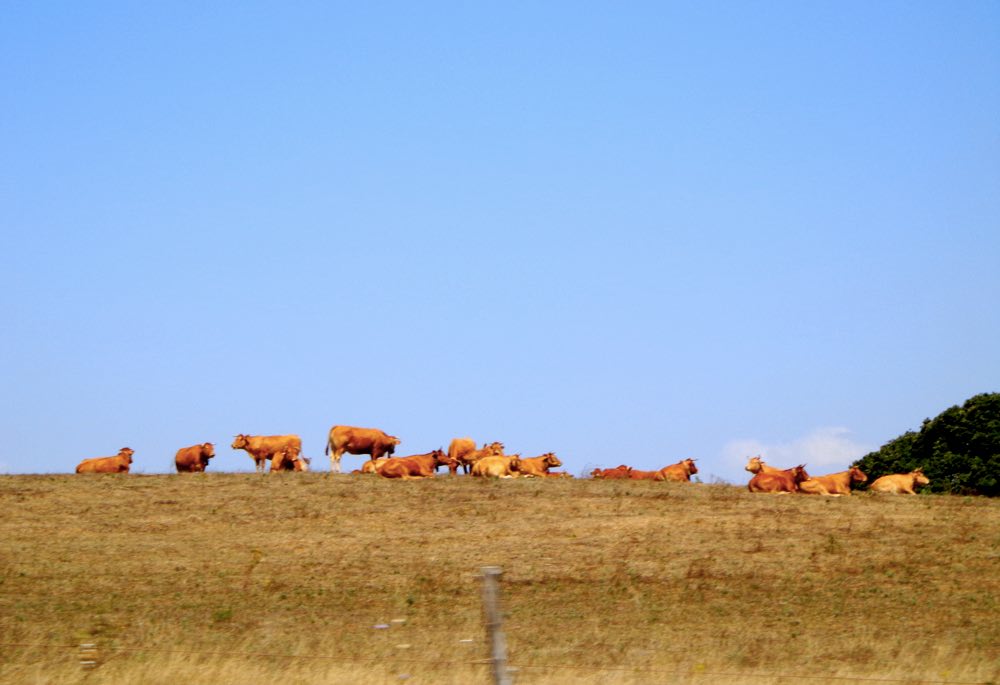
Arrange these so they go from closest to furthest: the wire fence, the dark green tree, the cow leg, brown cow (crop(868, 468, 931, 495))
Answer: the wire fence, brown cow (crop(868, 468, 931, 495)), the dark green tree, the cow leg

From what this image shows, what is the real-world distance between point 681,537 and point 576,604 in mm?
5864

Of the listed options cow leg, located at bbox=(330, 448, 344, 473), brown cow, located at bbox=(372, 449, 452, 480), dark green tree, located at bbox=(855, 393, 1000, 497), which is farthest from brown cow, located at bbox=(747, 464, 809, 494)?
cow leg, located at bbox=(330, 448, 344, 473)

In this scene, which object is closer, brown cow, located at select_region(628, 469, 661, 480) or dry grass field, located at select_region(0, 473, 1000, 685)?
dry grass field, located at select_region(0, 473, 1000, 685)

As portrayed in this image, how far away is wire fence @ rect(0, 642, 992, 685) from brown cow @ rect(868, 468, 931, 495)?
71.8 ft

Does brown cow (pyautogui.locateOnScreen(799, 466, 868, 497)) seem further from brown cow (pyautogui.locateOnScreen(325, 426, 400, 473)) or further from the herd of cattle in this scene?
brown cow (pyautogui.locateOnScreen(325, 426, 400, 473))

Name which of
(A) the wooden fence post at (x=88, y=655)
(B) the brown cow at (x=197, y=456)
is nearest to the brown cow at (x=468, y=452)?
(B) the brown cow at (x=197, y=456)

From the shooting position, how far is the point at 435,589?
22766mm

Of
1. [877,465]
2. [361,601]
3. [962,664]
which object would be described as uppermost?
[877,465]

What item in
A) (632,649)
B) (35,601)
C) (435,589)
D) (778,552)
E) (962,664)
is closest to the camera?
(962,664)

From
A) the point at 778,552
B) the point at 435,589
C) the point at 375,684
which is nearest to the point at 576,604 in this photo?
the point at 435,589

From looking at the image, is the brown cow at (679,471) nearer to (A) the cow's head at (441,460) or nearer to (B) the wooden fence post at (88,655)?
(A) the cow's head at (441,460)

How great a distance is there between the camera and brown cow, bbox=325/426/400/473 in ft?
136

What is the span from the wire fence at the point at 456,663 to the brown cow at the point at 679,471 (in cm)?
2470

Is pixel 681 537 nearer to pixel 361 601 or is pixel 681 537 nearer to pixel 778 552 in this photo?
pixel 778 552
